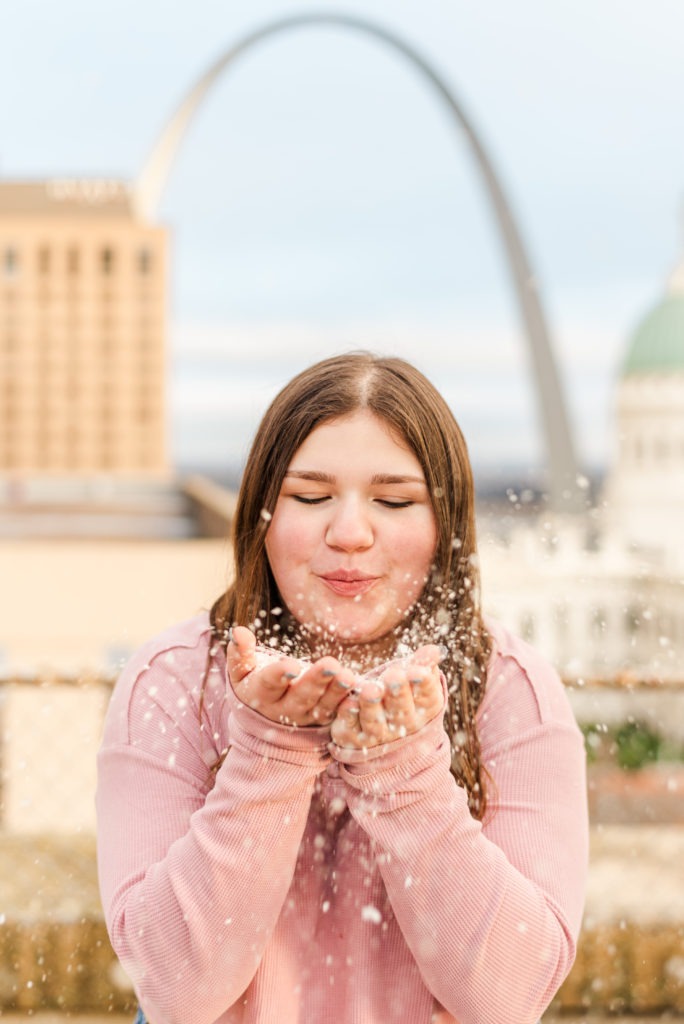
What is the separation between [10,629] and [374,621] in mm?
10575

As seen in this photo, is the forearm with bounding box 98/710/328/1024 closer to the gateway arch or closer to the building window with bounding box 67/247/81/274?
the gateway arch

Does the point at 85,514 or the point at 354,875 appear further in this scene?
the point at 85,514

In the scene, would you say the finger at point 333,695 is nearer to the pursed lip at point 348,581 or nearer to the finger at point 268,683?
the finger at point 268,683

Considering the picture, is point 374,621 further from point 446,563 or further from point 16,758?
point 16,758

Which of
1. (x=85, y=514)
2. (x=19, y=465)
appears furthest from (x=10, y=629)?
(x=19, y=465)

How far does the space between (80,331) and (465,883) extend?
2889 inches

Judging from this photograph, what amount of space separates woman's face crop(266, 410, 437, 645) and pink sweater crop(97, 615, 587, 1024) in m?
0.12

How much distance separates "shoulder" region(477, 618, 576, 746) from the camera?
1089 millimetres

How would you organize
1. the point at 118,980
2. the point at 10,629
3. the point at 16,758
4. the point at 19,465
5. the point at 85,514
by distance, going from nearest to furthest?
the point at 118,980 → the point at 16,758 → the point at 10,629 → the point at 85,514 → the point at 19,465

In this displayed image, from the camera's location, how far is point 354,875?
3.45ft

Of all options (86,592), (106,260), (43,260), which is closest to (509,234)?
(86,592)

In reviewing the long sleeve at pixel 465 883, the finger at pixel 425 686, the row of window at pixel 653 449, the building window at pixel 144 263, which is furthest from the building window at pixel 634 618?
the building window at pixel 144 263

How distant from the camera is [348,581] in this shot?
104 cm

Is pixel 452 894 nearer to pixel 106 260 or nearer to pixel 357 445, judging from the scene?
pixel 357 445
